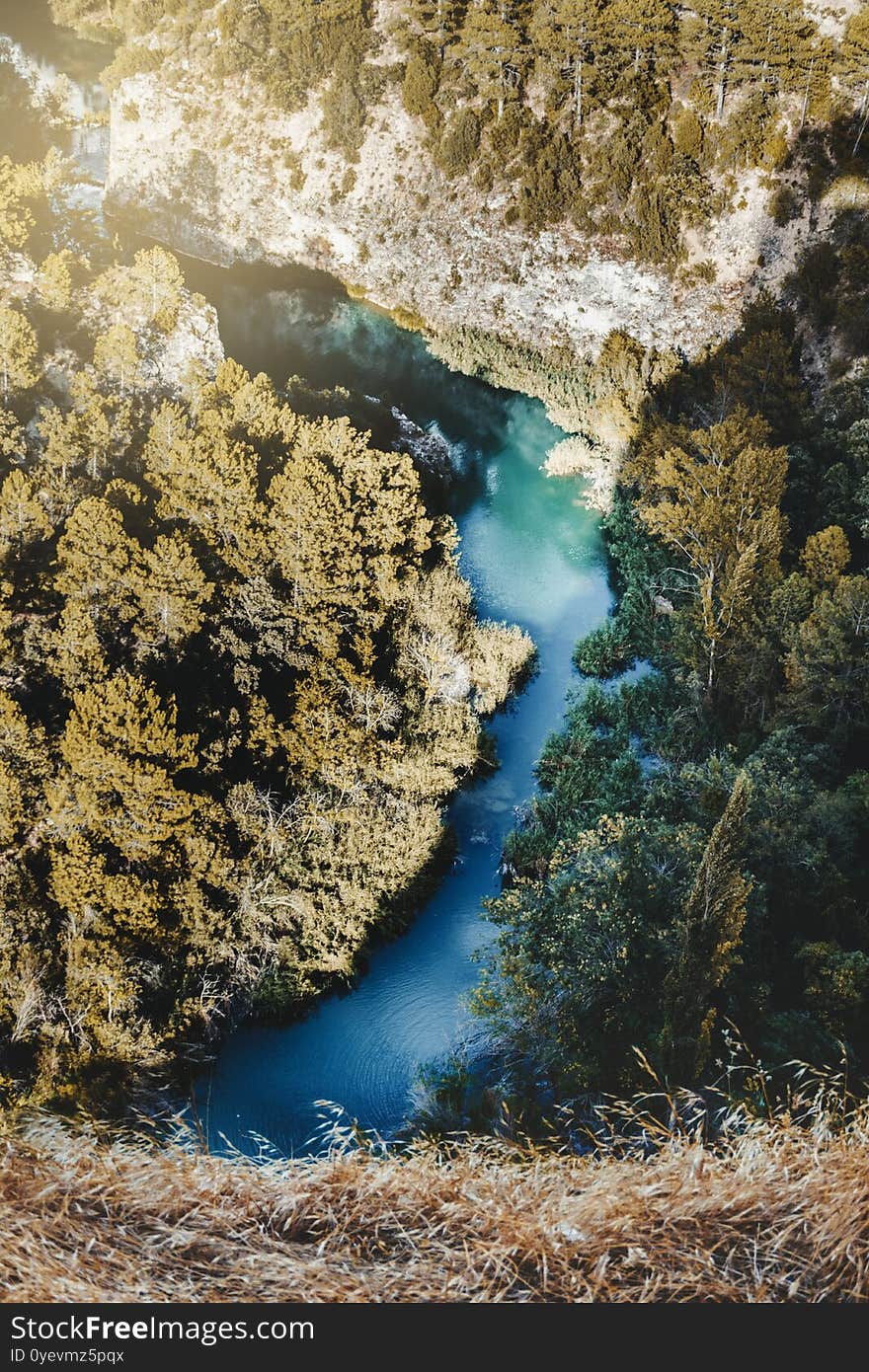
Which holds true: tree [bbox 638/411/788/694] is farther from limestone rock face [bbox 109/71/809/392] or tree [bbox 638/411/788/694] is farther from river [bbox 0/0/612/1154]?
limestone rock face [bbox 109/71/809/392]

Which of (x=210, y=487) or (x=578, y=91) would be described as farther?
(x=578, y=91)

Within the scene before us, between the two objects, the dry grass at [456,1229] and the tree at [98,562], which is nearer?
the dry grass at [456,1229]

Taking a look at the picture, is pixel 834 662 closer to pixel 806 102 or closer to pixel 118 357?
pixel 118 357

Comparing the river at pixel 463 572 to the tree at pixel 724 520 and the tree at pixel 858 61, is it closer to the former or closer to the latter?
the tree at pixel 724 520

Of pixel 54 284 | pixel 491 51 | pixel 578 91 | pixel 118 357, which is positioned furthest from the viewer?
pixel 491 51

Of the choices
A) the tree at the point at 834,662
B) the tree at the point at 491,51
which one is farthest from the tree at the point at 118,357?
the tree at the point at 491,51

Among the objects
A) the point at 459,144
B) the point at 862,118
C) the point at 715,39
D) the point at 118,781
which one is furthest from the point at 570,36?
the point at 118,781
